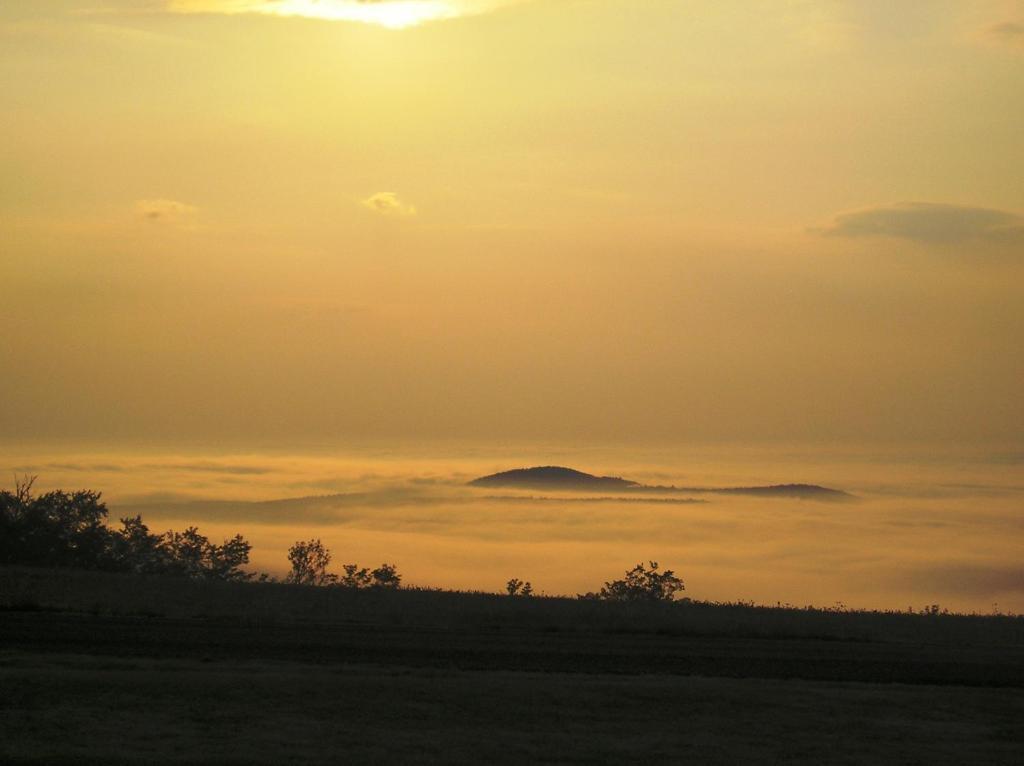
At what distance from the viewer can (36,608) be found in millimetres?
35438

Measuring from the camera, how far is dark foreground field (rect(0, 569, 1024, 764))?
53.8 feet

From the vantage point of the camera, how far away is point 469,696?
19.4m

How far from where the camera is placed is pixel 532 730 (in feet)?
58.2

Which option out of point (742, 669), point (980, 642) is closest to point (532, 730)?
point (742, 669)

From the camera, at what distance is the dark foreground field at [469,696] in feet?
53.8

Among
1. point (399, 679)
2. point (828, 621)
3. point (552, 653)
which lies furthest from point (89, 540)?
point (399, 679)

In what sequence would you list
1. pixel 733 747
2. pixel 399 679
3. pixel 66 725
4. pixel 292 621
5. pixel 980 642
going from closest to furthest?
pixel 66 725 < pixel 733 747 < pixel 399 679 < pixel 292 621 < pixel 980 642

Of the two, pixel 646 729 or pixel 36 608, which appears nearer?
pixel 646 729

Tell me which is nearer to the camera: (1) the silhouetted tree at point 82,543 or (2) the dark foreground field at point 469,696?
(2) the dark foreground field at point 469,696

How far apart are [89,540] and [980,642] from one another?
46948 millimetres

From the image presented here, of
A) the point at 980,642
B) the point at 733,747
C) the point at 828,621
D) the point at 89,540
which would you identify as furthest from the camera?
the point at 89,540

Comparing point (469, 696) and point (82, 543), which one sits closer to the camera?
point (469, 696)

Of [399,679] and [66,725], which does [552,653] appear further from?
[66,725]

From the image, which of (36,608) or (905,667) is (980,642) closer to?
(905,667)
